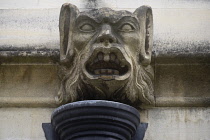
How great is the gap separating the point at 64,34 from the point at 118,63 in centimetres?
43

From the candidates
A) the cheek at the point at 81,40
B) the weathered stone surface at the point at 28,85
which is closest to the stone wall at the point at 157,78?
the weathered stone surface at the point at 28,85

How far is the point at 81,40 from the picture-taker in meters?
4.91

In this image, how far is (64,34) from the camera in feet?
16.6

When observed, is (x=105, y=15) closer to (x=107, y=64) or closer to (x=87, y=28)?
(x=87, y=28)

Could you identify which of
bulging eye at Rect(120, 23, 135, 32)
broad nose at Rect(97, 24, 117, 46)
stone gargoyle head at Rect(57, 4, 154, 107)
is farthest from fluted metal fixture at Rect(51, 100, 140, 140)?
bulging eye at Rect(120, 23, 135, 32)

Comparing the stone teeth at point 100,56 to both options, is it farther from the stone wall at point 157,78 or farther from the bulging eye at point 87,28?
the stone wall at point 157,78

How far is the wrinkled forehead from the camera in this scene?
16.0 feet

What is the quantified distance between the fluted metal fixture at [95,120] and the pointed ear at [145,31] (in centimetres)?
38

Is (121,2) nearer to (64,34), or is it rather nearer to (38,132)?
(64,34)

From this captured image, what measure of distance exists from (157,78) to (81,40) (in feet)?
1.81

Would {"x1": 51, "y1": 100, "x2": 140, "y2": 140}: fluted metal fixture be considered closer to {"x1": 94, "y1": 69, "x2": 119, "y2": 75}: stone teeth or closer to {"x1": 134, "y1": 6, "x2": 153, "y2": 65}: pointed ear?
{"x1": 94, "y1": 69, "x2": 119, "y2": 75}: stone teeth

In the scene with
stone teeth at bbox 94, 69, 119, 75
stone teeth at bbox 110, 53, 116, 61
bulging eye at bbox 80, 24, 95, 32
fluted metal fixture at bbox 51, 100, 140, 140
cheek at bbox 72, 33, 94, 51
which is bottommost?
fluted metal fixture at bbox 51, 100, 140, 140

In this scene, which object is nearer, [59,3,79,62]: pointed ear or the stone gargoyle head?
the stone gargoyle head

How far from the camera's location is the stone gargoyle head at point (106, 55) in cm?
483
